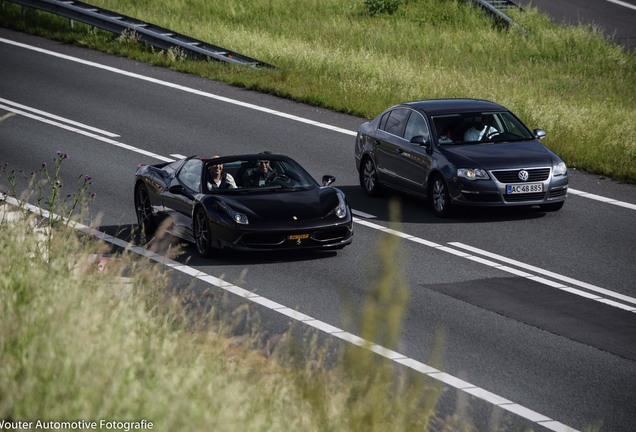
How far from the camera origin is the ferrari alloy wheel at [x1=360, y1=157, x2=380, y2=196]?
20906 millimetres

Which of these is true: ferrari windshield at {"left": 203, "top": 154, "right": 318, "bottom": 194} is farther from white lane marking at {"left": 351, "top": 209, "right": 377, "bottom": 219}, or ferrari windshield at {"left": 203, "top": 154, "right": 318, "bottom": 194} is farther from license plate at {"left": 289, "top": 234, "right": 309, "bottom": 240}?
white lane marking at {"left": 351, "top": 209, "right": 377, "bottom": 219}

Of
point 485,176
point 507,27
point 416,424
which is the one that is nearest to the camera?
point 416,424

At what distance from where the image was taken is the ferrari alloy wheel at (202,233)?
1667 centimetres

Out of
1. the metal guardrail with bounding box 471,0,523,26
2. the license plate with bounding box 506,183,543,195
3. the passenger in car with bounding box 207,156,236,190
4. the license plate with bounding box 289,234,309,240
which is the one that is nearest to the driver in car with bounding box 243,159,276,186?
the passenger in car with bounding box 207,156,236,190

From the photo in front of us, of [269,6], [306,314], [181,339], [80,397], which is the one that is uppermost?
[80,397]

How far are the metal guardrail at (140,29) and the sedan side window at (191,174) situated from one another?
13010mm

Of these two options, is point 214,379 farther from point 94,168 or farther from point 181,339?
point 94,168

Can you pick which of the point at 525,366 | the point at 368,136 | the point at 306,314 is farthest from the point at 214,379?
the point at 368,136

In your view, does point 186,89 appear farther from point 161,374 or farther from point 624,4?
point 624,4

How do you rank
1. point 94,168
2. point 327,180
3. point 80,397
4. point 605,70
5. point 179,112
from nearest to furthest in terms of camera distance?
point 80,397 < point 327,180 < point 94,168 < point 179,112 < point 605,70

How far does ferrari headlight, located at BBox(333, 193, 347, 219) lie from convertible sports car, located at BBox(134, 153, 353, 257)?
13mm

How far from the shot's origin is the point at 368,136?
70.1 feet

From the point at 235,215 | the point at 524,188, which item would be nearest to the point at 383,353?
the point at 235,215

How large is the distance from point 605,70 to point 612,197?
Result: 47.3ft
